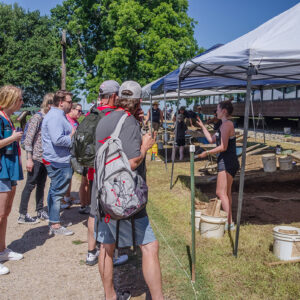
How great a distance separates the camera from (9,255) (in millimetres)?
3926

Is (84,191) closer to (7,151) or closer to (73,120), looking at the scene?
(73,120)

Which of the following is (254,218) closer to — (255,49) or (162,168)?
(255,49)

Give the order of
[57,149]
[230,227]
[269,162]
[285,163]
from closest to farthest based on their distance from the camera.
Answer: [57,149] → [230,227] → [269,162] → [285,163]

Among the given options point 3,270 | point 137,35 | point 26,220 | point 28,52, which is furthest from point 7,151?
point 28,52

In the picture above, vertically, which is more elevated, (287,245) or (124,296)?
(287,245)

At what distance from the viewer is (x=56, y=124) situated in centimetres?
441

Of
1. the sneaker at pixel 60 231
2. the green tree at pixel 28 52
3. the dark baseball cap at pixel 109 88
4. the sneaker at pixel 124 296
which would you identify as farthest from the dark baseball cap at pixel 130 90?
the green tree at pixel 28 52

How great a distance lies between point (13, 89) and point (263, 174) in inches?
263

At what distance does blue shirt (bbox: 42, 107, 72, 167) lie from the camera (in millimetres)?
4406

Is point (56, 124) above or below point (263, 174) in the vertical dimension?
above

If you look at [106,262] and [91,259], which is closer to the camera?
[106,262]

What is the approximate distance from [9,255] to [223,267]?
7.84 feet

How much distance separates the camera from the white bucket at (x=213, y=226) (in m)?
4.58

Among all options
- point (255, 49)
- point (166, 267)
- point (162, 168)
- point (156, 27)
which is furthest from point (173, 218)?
point (156, 27)
